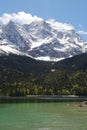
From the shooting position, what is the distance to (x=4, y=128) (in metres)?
81.9

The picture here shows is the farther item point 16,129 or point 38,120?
point 38,120

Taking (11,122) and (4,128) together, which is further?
(11,122)

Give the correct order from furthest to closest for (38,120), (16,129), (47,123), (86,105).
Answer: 1. (86,105)
2. (38,120)
3. (47,123)
4. (16,129)

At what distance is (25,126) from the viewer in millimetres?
85688

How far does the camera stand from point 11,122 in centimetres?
9369

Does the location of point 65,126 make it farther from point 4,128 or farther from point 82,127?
point 4,128

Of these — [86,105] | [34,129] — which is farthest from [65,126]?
[86,105]

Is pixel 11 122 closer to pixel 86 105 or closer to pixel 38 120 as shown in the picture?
pixel 38 120

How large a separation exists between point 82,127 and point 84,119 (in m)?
16.1

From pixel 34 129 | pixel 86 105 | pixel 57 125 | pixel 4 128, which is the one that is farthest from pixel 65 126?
pixel 86 105

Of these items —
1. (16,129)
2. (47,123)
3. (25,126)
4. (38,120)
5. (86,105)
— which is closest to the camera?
(16,129)

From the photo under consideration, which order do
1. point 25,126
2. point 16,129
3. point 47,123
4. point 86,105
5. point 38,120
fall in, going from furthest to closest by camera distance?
point 86,105
point 38,120
point 47,123
point 25,126
point 16,129

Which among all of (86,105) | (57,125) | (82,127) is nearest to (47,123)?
(57,125)

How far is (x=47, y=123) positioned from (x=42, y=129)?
1132 centimetres
